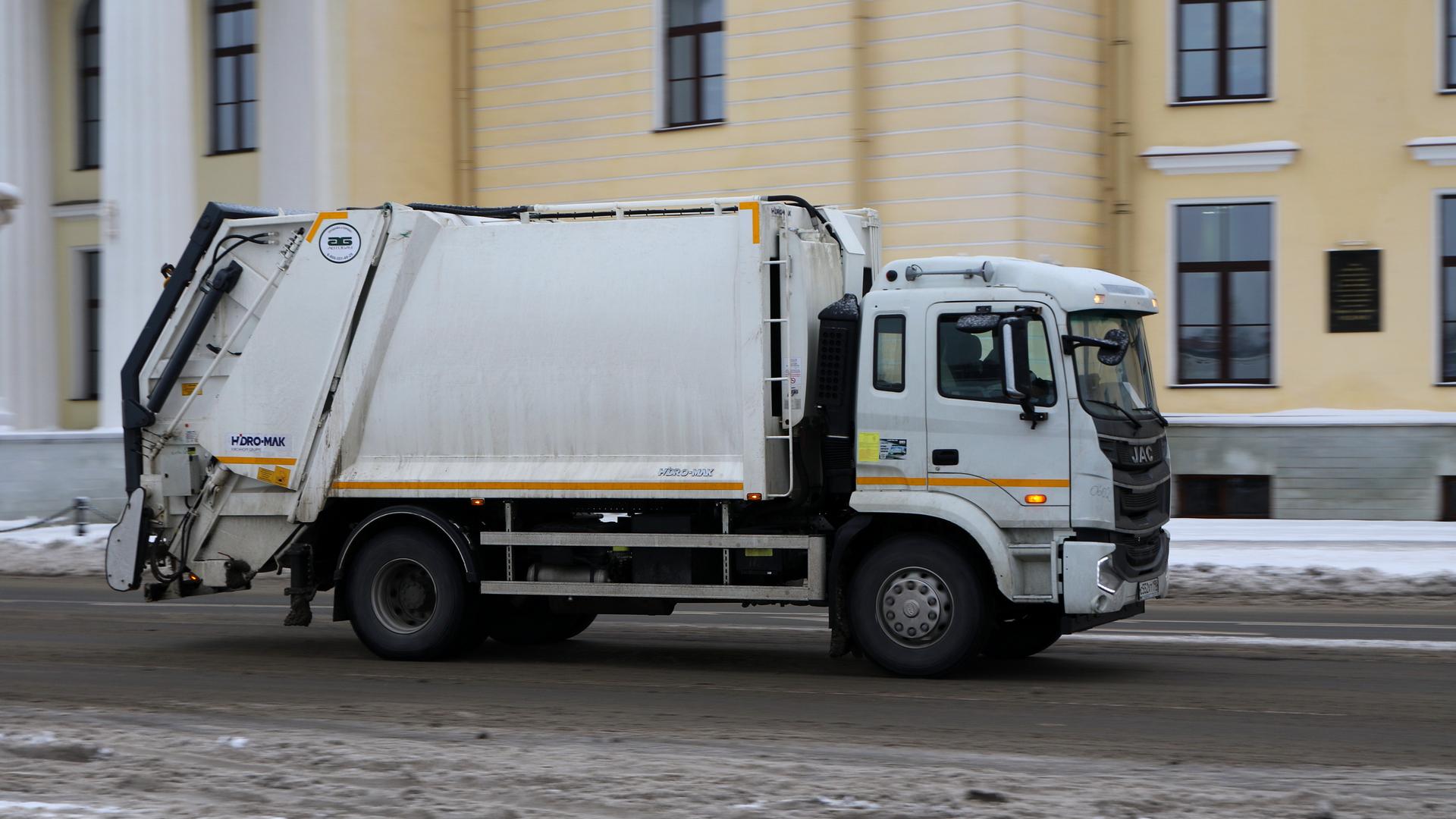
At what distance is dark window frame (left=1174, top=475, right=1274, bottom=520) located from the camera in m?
20.5

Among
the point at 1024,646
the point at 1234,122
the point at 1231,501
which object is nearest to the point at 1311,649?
the point at 1024,646

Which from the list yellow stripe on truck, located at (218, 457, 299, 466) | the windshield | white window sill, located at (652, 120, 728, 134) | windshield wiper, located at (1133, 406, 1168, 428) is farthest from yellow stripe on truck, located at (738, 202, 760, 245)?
white window sill, located at (652, 120, 728, 134)

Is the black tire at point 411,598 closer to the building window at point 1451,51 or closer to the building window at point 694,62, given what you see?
the building window at point 694,62

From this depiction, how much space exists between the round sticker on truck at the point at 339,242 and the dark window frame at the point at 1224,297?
12841 mm

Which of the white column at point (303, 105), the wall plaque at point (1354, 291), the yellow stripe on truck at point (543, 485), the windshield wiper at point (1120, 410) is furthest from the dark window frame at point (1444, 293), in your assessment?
the white column at point (303, 105)

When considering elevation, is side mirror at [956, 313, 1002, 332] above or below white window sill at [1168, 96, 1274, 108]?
below

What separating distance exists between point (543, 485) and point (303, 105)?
52.9 feet

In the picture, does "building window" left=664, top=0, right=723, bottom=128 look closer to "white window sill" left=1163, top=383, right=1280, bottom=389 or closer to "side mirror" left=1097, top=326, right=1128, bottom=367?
"white window sill" left=1163, top=383, right=1280, bottom=389

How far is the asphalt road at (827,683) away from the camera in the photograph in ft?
26.8

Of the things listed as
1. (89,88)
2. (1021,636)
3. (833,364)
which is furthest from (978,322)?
(89,88)

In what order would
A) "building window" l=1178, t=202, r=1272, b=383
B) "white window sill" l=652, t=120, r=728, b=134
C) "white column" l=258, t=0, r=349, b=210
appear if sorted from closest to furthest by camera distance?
"building window" l=1178, t=202, r=1272, b=383, "white window sill" l=652, t=120, r=728, b=134, "white column" l=258, t=0, r=349, b=210

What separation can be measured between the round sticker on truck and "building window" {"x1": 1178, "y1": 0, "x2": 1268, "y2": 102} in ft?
43.6

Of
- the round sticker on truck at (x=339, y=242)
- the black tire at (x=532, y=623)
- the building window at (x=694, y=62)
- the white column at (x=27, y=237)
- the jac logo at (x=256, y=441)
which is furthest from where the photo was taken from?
the white column at (x=27, y=237)

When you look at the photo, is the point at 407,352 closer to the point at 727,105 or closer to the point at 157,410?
the point at 157,410
